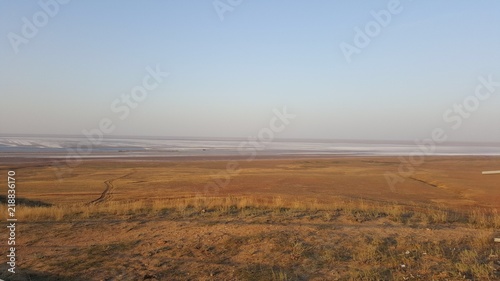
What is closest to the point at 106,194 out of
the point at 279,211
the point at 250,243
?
the point at 279,211

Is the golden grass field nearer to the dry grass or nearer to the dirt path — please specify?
the dry grass

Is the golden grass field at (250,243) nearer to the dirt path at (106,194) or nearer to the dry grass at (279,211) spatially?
the dry grass at (279,211)

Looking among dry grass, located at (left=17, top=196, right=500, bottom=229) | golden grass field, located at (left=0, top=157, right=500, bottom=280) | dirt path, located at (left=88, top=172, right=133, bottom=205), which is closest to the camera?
golden grass field, located at (left=0, top=157, right=500, bottom=280)

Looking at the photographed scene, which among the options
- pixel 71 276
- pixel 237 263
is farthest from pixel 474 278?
pixel 71 276

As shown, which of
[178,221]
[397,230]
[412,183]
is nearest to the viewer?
[397,230]

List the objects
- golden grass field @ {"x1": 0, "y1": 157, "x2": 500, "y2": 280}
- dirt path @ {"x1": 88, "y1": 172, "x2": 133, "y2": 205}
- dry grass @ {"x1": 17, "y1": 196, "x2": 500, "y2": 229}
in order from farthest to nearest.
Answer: dirt path @ {"x1": 88, "y1": 172, "x2": 133, "y2": 205}
dry grass @ {"x1": 17, "y1": 196, "x2": 500, "y2": 229}
golden grass field @ {"x1": 0, "y1": 157, "x2": 500, "y2": 280}

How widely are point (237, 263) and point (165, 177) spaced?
66.7ft

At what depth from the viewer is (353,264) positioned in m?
7.20

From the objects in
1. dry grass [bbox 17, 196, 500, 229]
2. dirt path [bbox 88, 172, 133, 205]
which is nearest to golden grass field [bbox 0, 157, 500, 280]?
dry grass [bbox 17, 196, 500, 229]

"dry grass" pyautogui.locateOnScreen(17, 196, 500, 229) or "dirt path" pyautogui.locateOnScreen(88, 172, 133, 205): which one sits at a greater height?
"dry grass" pyautogui.locateOnScreen(17, 196, 500, 229)

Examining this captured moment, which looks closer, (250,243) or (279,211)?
(250,243)

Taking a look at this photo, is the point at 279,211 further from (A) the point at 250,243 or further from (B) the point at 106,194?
(B) the point at 106,194

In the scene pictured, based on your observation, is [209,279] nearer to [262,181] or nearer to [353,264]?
[353,264]

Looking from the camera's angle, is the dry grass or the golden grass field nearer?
the golden grass field
